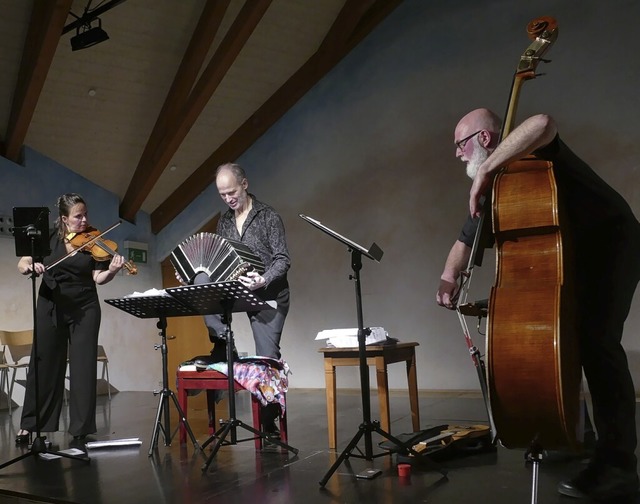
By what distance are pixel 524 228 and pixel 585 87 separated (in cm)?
379

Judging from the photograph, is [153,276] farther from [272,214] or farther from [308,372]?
[272,214]

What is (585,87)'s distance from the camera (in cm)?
508

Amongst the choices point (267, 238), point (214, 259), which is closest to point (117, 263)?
point (214, 259)

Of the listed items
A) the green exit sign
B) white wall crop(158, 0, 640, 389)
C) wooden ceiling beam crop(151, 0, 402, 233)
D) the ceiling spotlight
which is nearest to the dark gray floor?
white wall crop(158, 0, 640, 389)

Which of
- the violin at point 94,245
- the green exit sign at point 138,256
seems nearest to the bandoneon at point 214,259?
the violin at point 94,245

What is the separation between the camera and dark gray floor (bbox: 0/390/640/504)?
2285mm

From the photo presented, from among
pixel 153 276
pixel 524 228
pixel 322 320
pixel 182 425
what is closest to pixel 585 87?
pixel 322 320

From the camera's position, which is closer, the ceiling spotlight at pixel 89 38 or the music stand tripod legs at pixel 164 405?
the music stand tripod legs at pixel 164 405

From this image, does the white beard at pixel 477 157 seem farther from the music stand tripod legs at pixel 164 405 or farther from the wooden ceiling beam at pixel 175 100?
the wooden ceiling beam at pixel 175 100

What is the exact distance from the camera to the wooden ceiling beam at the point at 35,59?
4840 mm

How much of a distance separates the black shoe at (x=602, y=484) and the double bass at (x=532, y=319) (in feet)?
1.20

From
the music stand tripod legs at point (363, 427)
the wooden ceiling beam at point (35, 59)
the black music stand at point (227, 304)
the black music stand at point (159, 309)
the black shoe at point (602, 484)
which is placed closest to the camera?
the black shoe at point (602, 484)

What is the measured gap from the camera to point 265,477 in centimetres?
265

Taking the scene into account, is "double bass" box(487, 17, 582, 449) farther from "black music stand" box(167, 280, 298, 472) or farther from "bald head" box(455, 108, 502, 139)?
"black music stand" box(167, 280, 298, 472)
